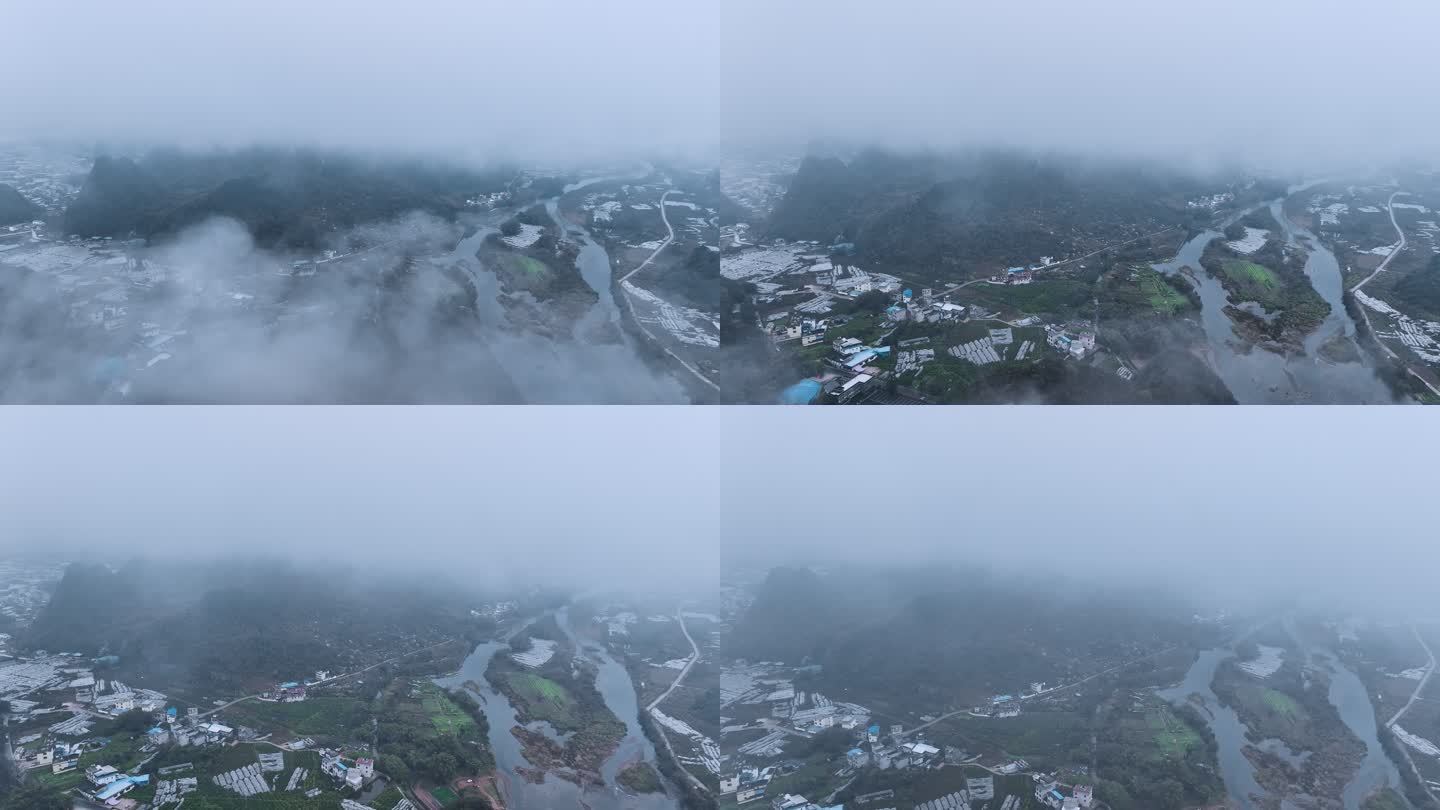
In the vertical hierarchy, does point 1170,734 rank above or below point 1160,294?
below

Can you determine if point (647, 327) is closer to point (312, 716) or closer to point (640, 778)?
point (640, 778)

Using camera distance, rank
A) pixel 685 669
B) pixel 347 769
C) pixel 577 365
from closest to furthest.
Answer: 1. pixel 577 365
2. pixel 347 769
3. pixel 685 669

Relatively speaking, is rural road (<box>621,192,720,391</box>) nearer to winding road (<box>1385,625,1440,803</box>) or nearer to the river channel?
the river channel

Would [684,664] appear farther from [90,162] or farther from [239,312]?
[90,162]

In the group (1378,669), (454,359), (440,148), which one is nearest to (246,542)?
(454,359)

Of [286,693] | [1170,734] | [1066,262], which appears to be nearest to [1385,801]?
[1170,734]

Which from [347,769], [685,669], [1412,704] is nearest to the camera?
[347,769]

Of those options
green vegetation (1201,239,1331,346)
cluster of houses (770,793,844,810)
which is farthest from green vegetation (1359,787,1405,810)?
cluster of houses (770,793,844,810)
